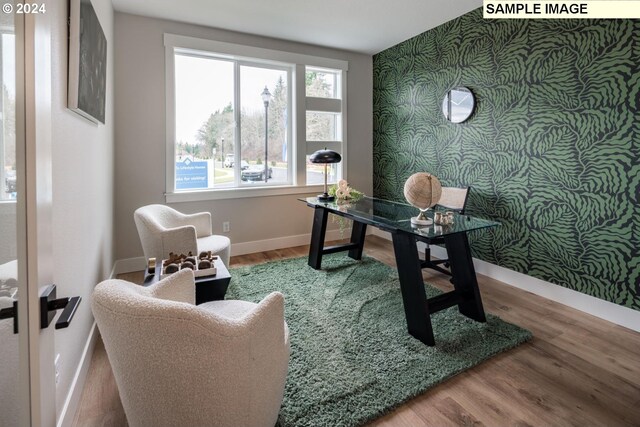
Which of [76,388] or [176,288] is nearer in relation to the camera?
[176,288]

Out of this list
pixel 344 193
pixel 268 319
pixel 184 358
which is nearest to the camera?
pixel 184 358

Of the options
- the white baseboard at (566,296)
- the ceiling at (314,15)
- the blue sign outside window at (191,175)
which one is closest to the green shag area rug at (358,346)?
the white baseboard at (566,296)

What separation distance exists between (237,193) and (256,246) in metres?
0.70

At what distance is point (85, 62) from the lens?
186cm

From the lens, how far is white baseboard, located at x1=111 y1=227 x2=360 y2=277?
11.7 feet

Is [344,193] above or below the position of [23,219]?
above

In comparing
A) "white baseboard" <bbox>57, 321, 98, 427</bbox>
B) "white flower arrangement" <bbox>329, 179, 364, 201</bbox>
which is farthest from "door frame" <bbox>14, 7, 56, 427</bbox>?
"white flower arrangement" <bbox>329, 179, 364, 201</bbox>

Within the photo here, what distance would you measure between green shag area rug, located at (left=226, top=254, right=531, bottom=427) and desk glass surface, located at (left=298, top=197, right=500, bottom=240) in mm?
690

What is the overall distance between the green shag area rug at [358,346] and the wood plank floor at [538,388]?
9 centimetres

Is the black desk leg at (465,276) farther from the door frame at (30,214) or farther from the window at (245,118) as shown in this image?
the window at (245,118)

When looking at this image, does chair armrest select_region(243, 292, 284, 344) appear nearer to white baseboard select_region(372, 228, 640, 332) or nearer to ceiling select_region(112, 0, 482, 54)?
white baseboard select_region(372, 228, 640, 332)

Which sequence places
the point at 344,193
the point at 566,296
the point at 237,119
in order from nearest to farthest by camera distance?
1. the point at 566,296
2. the point at 344,193
3. the point at 237,119

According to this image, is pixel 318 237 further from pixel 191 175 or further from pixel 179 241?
pixel 191 175

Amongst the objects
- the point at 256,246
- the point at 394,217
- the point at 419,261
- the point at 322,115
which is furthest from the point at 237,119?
the point at 419,261
